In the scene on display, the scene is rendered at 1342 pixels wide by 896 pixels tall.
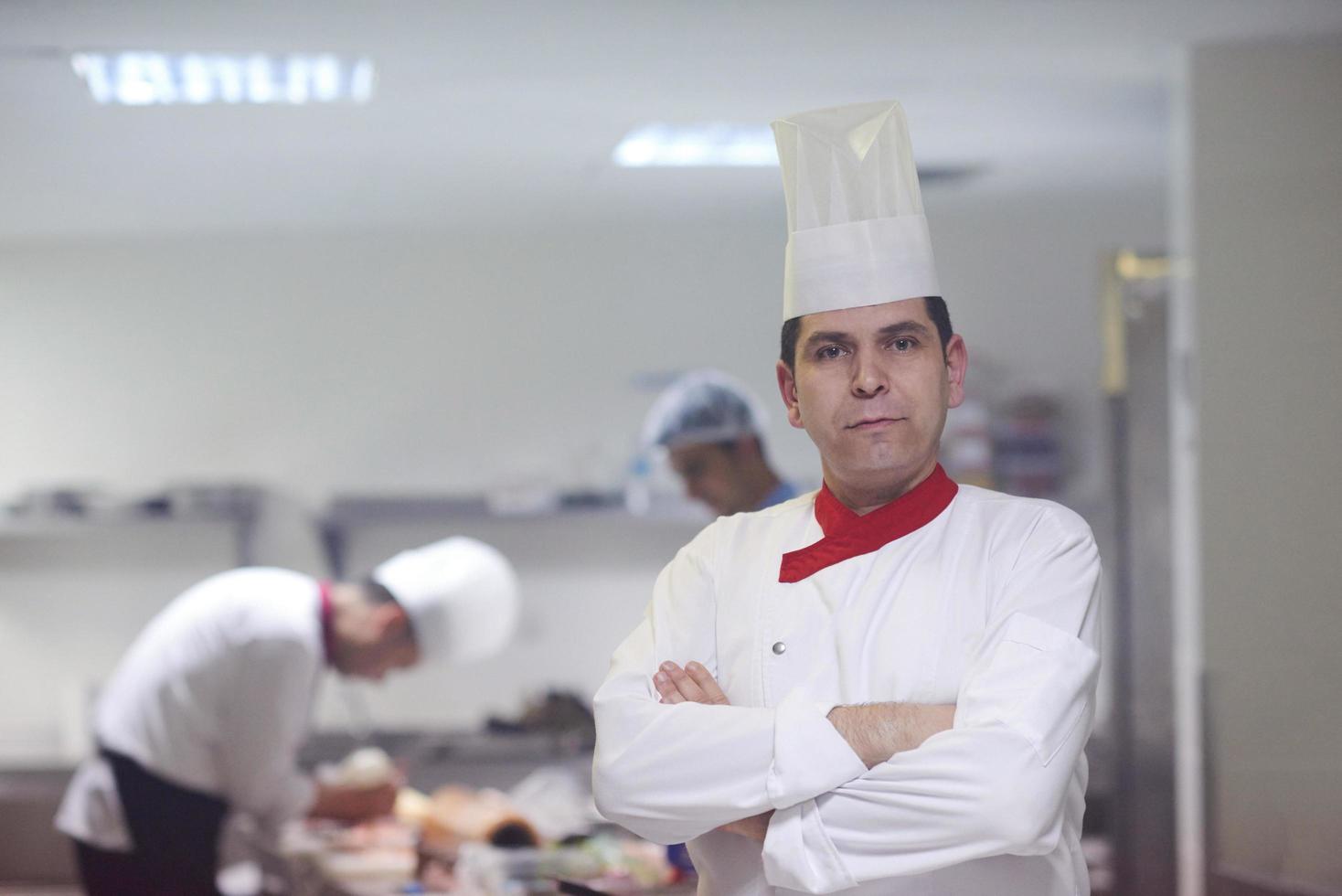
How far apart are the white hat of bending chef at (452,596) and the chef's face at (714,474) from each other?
99 centimetres

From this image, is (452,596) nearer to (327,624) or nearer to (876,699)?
(327,624)

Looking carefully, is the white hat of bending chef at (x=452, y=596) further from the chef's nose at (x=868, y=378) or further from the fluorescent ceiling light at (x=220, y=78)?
the chef's nose at (x=868, y=378)

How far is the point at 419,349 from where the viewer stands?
16.6 ft

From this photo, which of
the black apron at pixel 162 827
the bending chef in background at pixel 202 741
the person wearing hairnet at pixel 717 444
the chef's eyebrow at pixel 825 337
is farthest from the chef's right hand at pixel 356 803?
the chef's eyebrow at pixel 825 337

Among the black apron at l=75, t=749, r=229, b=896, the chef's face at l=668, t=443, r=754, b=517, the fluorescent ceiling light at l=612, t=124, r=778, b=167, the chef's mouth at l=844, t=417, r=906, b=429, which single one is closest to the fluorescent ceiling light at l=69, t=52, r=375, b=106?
the fluorescent ceiling light at l=612, t=124, r=778, b=167

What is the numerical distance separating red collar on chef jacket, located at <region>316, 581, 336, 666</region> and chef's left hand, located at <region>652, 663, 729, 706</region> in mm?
2001

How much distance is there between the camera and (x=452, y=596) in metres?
3.65

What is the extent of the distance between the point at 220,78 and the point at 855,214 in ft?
7.54

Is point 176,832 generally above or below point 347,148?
below

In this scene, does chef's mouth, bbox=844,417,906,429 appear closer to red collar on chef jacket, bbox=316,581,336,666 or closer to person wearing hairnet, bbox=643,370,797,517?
person wearing hairnet, bbox=643,370,797,517

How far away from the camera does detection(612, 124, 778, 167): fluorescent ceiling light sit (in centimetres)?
376

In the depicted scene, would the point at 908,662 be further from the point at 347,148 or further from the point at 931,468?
the point at 347,148

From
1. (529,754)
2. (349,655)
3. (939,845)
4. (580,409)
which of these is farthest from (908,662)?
(580,409)

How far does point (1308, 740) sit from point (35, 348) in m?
4.41
